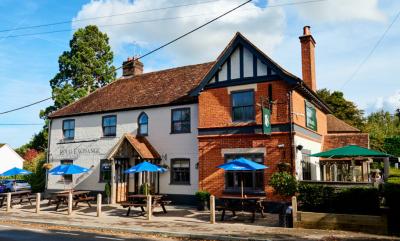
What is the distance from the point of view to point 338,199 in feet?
40.9

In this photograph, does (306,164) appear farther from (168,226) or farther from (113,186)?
(113,186)

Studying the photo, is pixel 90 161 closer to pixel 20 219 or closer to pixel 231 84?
pixel 20 219

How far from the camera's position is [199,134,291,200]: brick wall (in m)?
16.1

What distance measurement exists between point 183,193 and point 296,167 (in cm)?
663

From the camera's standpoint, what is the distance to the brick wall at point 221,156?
1611cm

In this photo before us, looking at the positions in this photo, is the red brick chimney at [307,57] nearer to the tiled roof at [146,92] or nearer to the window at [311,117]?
the window at [311,117]

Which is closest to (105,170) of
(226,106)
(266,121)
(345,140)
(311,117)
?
(226,106)

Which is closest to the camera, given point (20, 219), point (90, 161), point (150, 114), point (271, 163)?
point (20, 219)

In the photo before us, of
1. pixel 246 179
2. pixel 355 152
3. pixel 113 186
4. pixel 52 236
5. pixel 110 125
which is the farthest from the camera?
pixel 110 125

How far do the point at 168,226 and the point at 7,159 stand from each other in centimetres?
5778

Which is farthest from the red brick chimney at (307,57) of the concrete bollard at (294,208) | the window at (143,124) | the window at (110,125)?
the window at (110,125)

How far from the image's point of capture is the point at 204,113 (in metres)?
18.3

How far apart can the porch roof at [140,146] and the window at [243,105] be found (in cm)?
548

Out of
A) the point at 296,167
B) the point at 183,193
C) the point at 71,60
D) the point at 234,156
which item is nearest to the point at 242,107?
the point at 234,156
